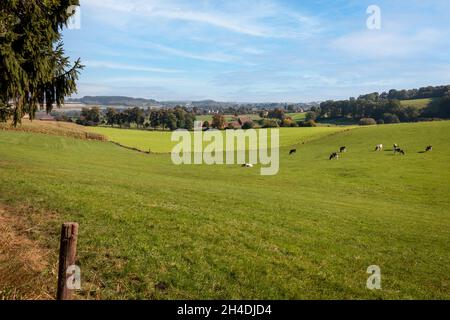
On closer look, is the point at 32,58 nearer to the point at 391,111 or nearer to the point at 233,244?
the point at 233,244

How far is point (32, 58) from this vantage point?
52.7ft

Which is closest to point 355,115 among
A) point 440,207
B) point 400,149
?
point 400,149

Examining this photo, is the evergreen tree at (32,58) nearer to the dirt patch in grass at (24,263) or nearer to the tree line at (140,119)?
the dirt patch in grass at (24,263)

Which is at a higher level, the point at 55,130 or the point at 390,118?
the point at 390,118

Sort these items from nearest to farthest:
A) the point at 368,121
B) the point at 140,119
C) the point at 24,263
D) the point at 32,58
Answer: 1. the point at 24,263
2. the point at 32,58
3. the point at 368,121
4. the point at 140,119

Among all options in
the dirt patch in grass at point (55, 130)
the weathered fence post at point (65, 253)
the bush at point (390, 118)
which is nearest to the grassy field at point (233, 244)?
the weathered fence post at point (65, 253)

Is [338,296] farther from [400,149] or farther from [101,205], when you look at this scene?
[400,149]

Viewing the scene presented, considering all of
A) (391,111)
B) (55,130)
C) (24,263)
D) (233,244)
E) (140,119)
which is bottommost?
(233,244)

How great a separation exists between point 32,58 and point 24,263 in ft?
32.4

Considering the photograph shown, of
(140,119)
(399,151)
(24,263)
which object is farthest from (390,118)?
(24,263)

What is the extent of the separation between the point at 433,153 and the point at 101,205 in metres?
57.7

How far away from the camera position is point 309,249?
543 inches

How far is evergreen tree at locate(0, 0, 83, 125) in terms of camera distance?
14758 mm

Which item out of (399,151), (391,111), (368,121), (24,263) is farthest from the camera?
(391,111)
